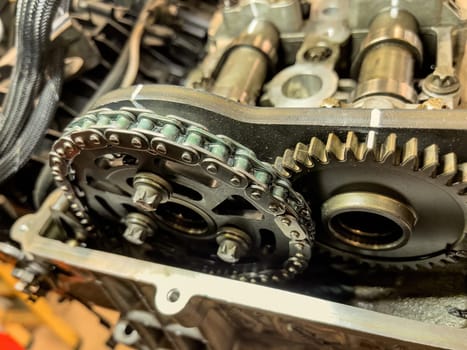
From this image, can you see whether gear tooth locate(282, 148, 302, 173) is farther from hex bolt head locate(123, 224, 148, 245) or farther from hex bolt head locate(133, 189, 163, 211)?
Result: hex bolt head locate(123, 224, 148, 245)

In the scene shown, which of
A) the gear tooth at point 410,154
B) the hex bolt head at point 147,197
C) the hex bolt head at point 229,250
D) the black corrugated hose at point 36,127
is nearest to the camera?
the gear tooth at point 410,154

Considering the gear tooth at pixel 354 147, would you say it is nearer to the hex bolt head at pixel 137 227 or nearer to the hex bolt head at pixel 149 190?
the hex bolt head at pixel 149 190

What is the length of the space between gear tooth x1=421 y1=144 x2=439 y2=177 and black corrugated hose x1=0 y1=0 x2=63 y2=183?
762 mm

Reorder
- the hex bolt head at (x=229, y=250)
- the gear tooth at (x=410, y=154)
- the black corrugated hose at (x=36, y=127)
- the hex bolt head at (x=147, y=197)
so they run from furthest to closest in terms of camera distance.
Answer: the black corrugated hose at (x=36, y=127) → the hex bolt head at (x=229, y=250) → the hex bolt head at (x=147, y=197) → the gear tooth at (x=410, y=154)

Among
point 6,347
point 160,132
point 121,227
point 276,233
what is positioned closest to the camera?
point 160,132

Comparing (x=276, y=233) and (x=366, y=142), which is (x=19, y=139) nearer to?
(x=276, y=233)

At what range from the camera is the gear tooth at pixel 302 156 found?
36.6 inches

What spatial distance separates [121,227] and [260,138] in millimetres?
464

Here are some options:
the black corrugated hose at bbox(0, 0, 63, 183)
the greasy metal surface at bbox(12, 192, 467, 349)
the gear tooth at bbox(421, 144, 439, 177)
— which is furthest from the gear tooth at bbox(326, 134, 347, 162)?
the black corrugated hose at bbox(0, 0, 63, 183)

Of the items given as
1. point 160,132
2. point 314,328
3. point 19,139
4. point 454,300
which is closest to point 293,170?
point 160,132

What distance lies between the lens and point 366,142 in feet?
2.98

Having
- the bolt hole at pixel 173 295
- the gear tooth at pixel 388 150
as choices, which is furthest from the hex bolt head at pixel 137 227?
the gear tooth at pixel 388 150

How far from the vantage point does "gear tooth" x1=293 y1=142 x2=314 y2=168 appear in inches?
36.6

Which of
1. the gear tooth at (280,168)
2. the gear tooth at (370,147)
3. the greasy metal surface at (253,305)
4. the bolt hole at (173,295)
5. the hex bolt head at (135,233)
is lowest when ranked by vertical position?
the bolt hole at (173,295)
